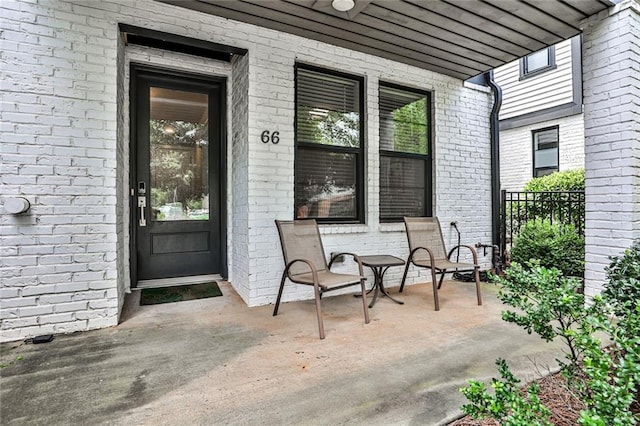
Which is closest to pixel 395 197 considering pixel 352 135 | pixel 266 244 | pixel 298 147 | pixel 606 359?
pixel 352 135

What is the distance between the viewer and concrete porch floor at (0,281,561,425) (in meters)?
1.57

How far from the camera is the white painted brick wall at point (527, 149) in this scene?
21.1 feet

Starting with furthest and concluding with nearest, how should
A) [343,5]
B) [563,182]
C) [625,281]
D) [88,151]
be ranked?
[563,182] < [343,5] < [88,151] < [625,281]

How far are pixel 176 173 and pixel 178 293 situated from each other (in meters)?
1.37

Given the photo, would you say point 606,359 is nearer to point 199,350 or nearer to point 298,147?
point 199,350

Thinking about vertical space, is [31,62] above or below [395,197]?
above

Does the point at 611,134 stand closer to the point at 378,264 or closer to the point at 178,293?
the point at 378,264

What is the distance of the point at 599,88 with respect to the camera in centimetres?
299

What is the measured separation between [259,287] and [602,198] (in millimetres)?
3325

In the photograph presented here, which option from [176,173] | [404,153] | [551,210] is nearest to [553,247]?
[551,210]

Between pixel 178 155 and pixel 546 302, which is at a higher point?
pixel 178 155

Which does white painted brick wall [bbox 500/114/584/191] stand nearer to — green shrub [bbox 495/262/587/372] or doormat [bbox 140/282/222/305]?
green shrub [bbox 495/262/587/372]

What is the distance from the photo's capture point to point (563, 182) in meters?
5.92

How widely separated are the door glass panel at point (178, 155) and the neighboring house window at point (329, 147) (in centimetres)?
121
